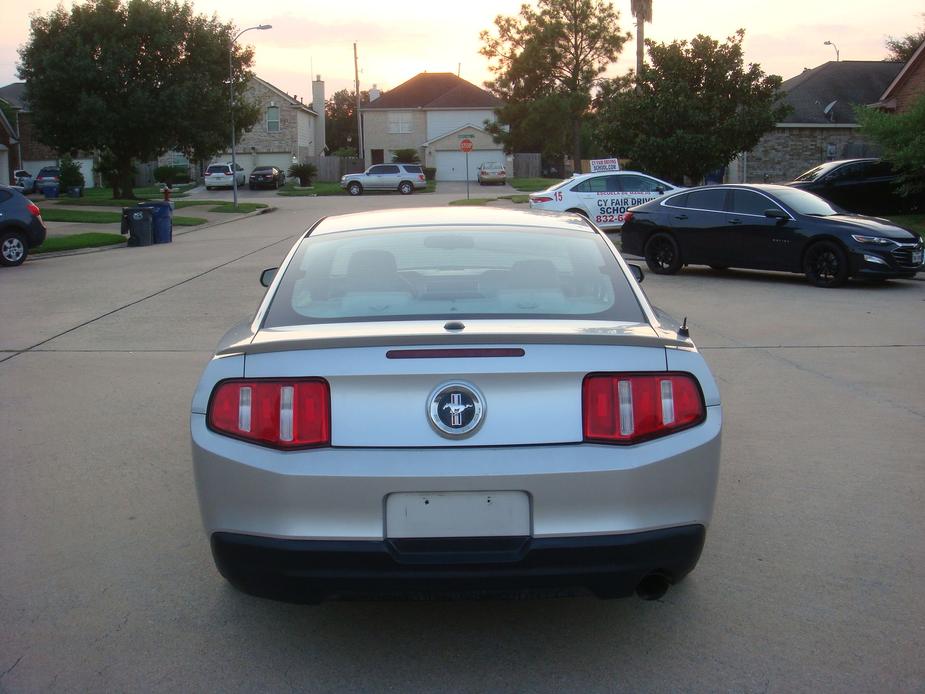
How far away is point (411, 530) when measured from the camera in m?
3.21

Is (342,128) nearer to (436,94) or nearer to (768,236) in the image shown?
(436,94)

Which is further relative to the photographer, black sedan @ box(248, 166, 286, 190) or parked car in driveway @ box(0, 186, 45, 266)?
black sedan @ box(248, 166, 286, 190)

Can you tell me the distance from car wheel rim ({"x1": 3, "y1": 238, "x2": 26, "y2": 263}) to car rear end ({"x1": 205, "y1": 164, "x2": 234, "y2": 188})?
42.2 m

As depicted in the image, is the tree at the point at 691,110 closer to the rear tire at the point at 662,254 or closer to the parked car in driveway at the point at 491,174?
the rear tire at the point at 662,254

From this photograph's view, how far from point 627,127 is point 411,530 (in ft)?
90.9

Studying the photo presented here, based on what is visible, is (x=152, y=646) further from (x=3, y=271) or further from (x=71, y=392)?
(x=3, y=271)

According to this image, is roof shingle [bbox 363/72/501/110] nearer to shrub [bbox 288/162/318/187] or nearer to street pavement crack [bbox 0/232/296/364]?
shrub [bbox 288/162/318/187]

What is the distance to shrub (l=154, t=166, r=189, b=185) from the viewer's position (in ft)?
225

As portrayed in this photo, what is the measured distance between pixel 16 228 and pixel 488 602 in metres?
18.1

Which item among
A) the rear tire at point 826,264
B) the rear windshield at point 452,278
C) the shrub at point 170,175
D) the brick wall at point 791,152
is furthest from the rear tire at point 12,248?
the shrub at point 170,175

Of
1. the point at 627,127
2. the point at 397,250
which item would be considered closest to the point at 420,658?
→ the point at 397,250

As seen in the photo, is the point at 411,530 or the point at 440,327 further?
the point at 440,327

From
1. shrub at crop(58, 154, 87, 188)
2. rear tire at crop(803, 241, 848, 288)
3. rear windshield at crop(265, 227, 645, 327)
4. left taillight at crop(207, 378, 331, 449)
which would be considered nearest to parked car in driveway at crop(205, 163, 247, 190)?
shrub at crop(58, 154, 87, 188)

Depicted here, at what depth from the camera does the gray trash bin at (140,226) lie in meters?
25.1
